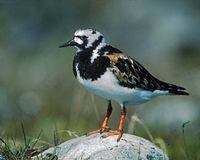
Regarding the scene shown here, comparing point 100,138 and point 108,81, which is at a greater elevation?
point 108,81

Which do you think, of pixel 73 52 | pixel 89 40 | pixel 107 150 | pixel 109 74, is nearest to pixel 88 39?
pixel 89 40

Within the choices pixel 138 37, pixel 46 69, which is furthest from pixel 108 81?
pixel 138 37

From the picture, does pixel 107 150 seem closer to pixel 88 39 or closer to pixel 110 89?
pixel 110 89

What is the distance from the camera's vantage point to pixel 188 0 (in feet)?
76.1

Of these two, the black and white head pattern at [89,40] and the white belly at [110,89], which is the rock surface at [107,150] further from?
the black and white head pattern at [89,40]

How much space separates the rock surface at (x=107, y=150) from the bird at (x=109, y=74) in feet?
0.42

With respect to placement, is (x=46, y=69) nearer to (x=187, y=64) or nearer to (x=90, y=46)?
(x=187, y=64)

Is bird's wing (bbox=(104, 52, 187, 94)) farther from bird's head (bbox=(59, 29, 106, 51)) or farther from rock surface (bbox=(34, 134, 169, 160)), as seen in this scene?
rock surface (bbox=(34, 134, 169, 160))

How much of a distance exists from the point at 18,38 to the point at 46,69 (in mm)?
2786

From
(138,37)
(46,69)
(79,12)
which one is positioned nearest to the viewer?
(46,69)

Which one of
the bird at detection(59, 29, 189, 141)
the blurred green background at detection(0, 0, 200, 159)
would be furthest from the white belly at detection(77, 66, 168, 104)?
the blurred green background at detection(0, 0, 200, 159)

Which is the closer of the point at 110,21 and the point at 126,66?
the point at 126,66

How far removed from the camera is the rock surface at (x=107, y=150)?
7727 mm

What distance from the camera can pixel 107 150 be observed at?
7.81 metres
